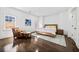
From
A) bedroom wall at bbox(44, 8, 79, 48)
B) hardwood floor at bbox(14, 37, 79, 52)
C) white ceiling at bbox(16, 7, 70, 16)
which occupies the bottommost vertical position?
hardwood floor at bbox(14, 37, 79, 52)

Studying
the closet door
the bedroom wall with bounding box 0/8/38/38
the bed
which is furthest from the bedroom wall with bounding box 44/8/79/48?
the bedroom wall with bounding box 0/8/38/38

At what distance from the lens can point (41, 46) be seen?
5.66ft

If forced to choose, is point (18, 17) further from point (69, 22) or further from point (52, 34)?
point (69, 22)

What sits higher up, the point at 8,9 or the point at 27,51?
the point at 8,9

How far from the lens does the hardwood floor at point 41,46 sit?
1.68 meters

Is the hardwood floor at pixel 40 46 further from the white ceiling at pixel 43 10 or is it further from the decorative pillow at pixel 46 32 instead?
the white ceiling at pixel 43 10

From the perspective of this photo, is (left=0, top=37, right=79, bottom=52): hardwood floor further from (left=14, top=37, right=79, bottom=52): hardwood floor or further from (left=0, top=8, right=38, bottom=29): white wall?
(left=0, top=8, right=38, bottom=29): white wall

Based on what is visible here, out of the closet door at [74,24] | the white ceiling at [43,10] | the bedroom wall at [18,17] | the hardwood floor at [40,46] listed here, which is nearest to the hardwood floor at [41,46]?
the hardwood floor at [40,46]

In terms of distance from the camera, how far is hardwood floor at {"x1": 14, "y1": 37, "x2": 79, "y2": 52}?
1680 mm

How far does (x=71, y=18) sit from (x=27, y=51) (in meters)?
1.12

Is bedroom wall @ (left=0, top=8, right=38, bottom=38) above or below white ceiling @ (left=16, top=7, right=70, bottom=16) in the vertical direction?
below
